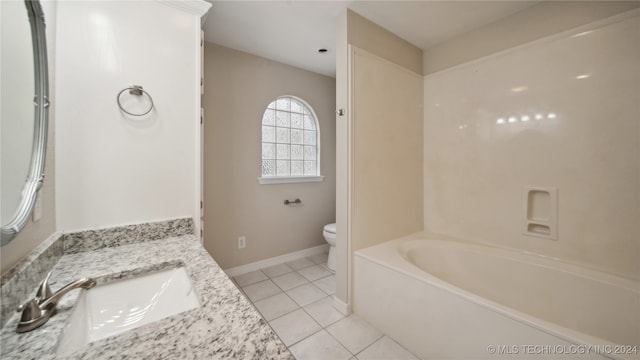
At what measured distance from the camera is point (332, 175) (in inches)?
125

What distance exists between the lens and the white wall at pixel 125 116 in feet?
3.53

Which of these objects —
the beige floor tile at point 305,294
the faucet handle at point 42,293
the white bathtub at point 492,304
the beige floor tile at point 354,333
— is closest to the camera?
the faucet handle at point 42,293

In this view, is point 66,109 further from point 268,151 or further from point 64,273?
point 268,151

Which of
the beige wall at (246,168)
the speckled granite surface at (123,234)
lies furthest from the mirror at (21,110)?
the beige wall at (246,168)

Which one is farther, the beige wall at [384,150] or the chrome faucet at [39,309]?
the beige wall at [384,150]

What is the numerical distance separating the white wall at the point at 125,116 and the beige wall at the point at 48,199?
30mm

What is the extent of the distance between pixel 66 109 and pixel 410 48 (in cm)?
256

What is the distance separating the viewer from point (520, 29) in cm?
179

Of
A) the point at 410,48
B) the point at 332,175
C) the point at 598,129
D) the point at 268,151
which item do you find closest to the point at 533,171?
the point at 598,129

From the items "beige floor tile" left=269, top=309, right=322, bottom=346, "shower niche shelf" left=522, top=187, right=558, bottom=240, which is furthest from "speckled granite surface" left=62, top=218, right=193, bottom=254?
"shower niche shelf" left=522, top=187, right=558, bottom=240

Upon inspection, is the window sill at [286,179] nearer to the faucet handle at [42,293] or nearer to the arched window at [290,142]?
the arched window at [290,142]

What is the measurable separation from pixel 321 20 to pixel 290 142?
1.32m

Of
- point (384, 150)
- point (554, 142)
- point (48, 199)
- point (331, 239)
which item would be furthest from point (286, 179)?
point (554, 142)

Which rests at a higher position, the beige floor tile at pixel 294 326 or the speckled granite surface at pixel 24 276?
the speckled granite surface at pixel 24 276
